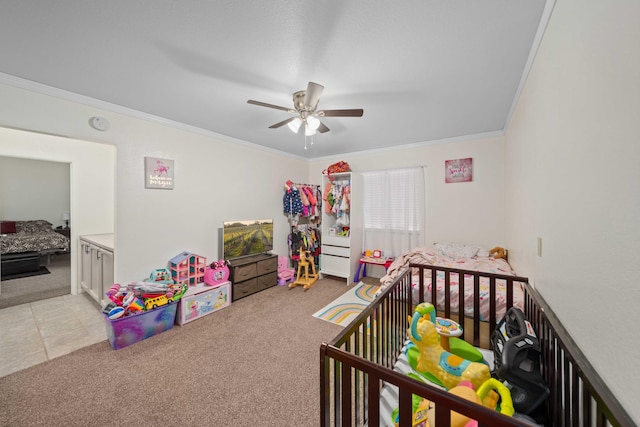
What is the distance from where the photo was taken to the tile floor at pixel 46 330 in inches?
76.0

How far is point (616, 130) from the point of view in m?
0.67

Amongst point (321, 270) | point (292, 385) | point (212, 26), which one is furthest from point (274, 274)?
point (212, 26)

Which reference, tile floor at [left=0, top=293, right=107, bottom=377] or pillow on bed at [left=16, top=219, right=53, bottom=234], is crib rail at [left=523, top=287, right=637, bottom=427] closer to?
tile floor at [left=0, top=293, right=107, bottom=377]

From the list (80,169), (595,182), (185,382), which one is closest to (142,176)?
(80,169)

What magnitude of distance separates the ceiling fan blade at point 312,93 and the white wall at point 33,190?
19.9 feet

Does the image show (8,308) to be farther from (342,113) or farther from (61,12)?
(342,113)

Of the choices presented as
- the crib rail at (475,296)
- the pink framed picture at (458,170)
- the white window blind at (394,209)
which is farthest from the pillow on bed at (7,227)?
the pink framed picture at (458,170)

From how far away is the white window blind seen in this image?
12.2ft

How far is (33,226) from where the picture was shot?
473cm

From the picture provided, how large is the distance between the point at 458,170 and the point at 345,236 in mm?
2057

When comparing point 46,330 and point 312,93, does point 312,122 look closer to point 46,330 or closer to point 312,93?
point 312,93

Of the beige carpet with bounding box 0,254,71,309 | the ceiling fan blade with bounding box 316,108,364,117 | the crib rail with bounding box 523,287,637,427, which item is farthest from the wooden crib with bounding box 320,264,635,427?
the beige carpet with bounding box 0,254,71,309

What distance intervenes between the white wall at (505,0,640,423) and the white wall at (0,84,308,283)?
3436 millimetres

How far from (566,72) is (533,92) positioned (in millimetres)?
720
